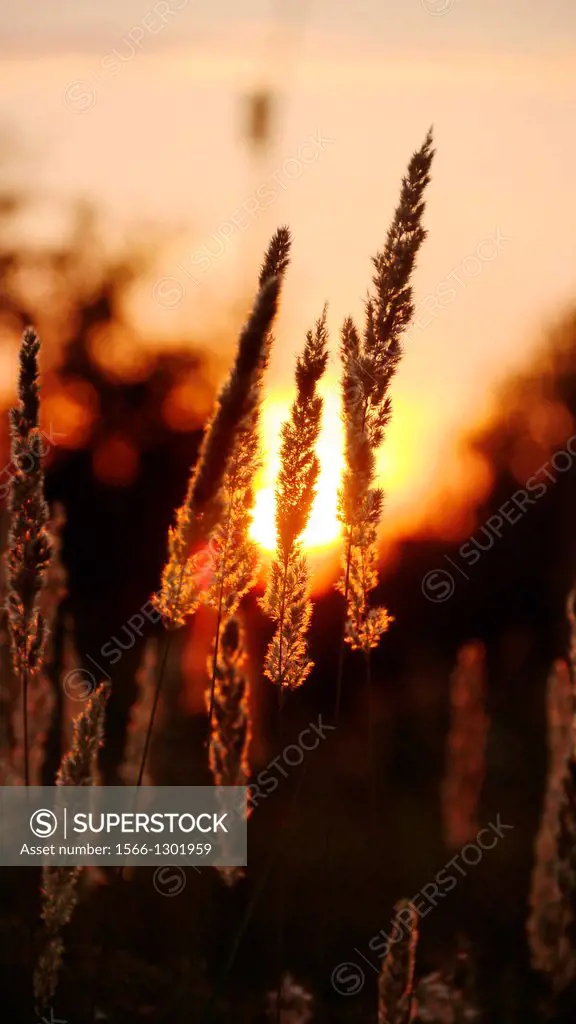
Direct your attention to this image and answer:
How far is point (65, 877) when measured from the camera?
3.23m

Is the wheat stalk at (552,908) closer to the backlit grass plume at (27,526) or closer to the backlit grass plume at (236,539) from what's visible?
the backlit grass plume at (236,539)

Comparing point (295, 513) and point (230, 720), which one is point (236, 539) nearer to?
point (295, 513)

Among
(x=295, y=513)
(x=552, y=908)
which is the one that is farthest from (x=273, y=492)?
(x=552, y=908)

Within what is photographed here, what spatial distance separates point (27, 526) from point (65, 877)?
3.50 feet

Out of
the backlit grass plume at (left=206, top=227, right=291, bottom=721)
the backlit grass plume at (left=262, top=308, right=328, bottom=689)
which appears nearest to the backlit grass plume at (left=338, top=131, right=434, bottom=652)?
the backlit grass plume at (left=262, top=308, right=328, bottom=689)

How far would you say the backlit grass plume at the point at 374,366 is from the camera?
3.38 meters

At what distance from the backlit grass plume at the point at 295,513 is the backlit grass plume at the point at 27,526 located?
28.2 inches

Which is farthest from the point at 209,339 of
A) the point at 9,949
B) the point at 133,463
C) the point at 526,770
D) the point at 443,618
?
the point at 9,949

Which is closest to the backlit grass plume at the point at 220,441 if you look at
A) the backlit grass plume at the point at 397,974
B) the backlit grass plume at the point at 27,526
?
the backlit grass plume at the point at 27,526

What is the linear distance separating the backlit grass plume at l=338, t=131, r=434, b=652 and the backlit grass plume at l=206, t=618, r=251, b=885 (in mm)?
435

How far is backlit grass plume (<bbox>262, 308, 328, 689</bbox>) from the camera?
3332 millimetres

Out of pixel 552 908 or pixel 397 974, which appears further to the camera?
pixel 552 908

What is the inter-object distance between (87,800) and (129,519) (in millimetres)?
A: 13331

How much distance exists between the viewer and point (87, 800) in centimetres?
329
